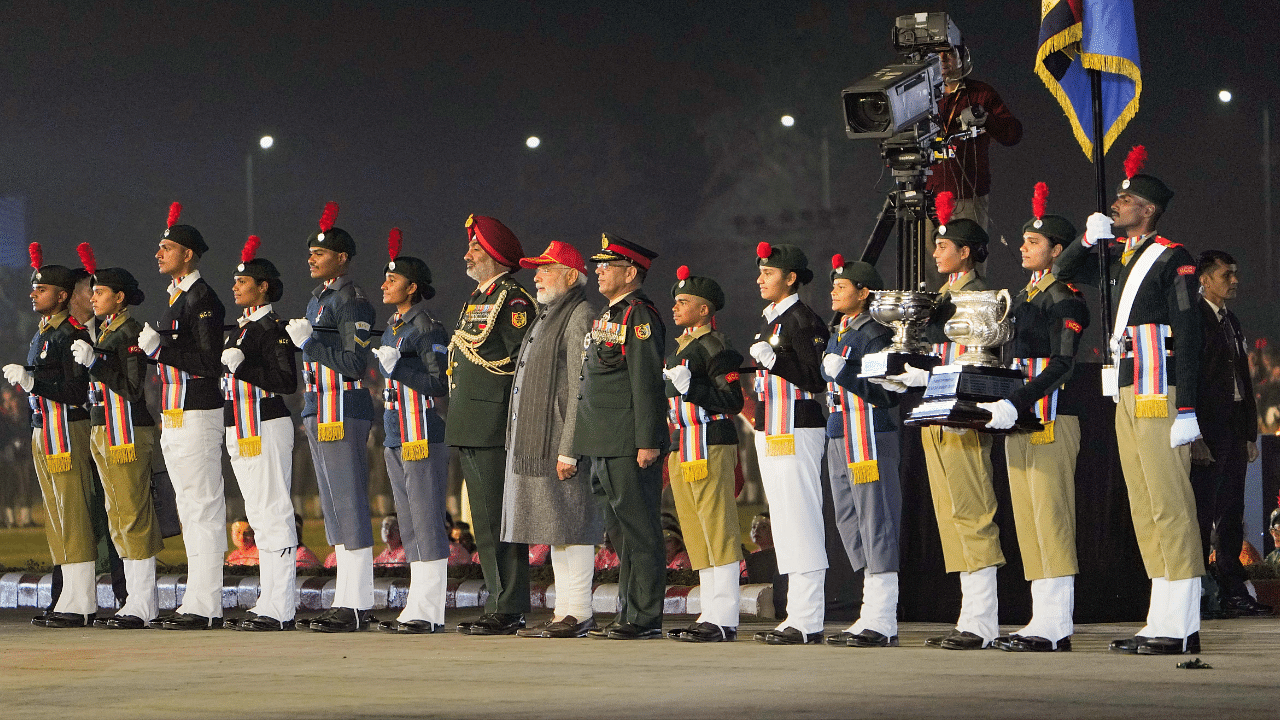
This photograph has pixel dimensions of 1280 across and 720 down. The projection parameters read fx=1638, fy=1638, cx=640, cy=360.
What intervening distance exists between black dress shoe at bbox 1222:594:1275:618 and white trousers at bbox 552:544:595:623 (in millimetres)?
2790

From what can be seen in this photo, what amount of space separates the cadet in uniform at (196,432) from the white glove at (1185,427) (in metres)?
3.93

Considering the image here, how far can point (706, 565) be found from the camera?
20.4 ft

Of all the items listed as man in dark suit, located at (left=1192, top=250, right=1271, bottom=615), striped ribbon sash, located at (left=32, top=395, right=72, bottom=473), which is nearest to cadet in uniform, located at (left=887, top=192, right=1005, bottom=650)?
man in dark suit, located at (left=1192, top=250, right=1271, bottom=615)

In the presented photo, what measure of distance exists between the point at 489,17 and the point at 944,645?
7.87 metres

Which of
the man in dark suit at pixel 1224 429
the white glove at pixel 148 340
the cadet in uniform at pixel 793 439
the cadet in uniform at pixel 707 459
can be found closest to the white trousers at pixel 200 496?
the white glove at pixel 148 340

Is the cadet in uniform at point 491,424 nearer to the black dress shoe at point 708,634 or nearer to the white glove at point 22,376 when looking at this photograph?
the black dress shoe at point 708,634

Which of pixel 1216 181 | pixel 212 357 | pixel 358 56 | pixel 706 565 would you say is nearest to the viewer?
pixel 706 565

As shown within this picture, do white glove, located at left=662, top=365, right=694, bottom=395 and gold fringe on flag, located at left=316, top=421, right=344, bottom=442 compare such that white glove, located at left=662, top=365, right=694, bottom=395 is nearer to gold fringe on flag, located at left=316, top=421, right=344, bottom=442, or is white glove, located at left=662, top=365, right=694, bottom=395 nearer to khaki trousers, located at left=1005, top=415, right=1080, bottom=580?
khaki trousers, located at left=1005, top=415, right=1080, bottom=580

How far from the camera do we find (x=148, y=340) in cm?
684

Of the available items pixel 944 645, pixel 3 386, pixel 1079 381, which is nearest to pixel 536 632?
pixel 944 645

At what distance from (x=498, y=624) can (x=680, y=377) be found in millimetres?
1314

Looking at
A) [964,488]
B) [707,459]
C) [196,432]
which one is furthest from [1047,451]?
[196,432]

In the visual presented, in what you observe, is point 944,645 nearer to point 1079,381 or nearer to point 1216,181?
point 1079,381

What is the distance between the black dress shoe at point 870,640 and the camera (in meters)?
5.80
